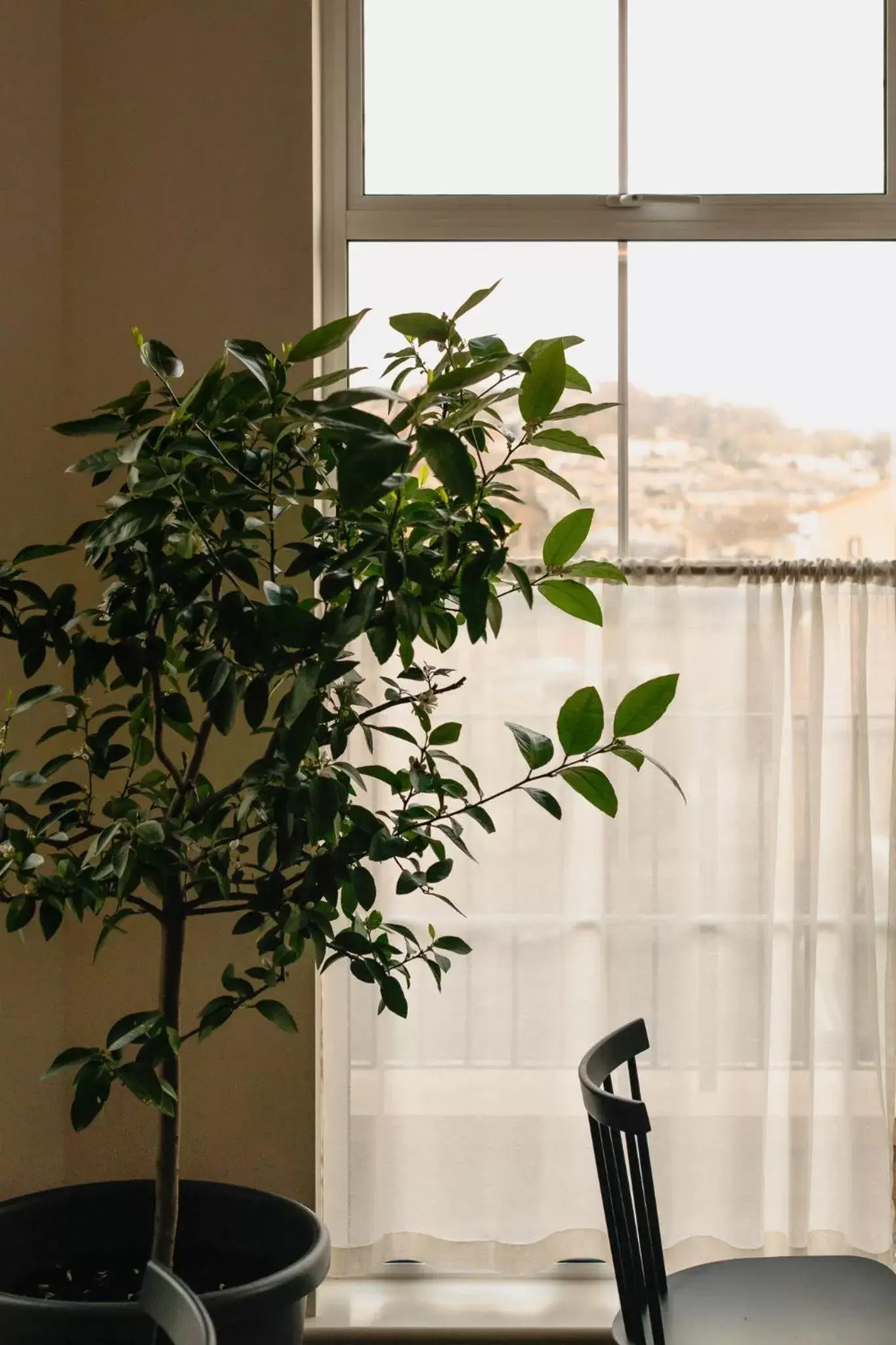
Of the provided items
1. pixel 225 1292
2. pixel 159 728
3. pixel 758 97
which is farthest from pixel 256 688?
pixel 758 97

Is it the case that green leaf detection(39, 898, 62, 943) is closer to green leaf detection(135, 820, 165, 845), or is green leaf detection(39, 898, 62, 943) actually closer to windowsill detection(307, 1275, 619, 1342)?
green leaf detection(135, 820, 165, 845)

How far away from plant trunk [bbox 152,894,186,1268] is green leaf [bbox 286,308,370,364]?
744mm

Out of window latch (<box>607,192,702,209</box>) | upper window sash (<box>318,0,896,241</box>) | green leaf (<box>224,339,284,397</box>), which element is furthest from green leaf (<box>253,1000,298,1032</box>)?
window latch (<box>607,192,702,209</box>)

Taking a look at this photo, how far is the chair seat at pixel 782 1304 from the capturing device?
1583 mm

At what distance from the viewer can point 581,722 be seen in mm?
1312

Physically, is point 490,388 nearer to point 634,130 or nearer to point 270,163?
point 270,163

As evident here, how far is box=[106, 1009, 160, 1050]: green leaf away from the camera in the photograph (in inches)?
54.7

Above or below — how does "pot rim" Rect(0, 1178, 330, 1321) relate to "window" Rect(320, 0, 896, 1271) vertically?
below

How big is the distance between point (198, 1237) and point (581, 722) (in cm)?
105

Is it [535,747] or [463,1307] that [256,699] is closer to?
[535,747]

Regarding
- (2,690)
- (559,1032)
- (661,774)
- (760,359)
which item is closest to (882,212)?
(760,359)

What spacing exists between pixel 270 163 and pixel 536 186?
1.69 feet

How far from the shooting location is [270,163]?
2.03 meters

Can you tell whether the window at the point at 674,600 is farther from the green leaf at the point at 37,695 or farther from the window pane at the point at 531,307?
the green leaf at the point at 37,695
